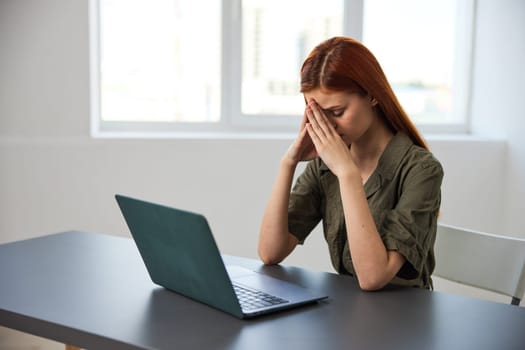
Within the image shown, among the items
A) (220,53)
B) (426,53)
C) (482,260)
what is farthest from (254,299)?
(426,53)

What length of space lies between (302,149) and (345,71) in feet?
0.82

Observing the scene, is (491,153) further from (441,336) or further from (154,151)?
(441,336)

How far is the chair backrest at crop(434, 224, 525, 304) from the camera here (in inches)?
69.7

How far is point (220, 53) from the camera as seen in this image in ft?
11.5

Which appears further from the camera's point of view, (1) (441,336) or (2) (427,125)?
(2) (427,125)

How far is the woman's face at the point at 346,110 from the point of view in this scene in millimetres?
1638

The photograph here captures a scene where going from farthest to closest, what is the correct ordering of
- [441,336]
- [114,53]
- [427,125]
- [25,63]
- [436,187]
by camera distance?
[427,125] < [114,53] < [25,63] < [436,187] < [441,336]

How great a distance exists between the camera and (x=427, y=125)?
3758mm

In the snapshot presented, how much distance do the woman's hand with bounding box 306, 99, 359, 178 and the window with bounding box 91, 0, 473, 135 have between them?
1.89 m

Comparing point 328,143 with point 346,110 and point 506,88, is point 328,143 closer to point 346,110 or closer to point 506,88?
point 346,110

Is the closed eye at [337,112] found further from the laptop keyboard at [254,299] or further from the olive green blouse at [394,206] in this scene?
the laptop keyboard at [254,299]

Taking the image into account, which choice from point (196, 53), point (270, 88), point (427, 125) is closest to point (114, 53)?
point (196, 53)

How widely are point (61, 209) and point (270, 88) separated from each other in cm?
116

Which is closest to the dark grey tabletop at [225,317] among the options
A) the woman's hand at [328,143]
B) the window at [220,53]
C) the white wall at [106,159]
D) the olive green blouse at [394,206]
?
the olive green blouse at [394,206]
